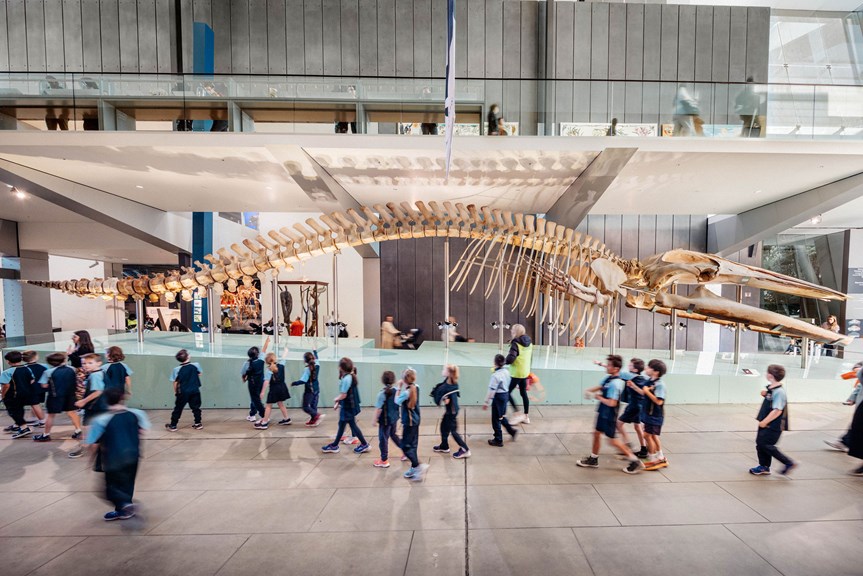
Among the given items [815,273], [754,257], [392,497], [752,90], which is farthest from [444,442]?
[815,273]

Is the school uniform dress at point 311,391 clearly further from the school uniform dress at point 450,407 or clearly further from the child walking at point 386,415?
the school uniform dress at point 450,407

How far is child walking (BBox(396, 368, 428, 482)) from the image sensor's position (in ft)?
13.3

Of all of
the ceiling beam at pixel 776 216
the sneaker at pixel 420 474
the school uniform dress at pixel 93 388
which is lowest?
the sneaker at pixel 420 474

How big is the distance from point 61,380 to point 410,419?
481cm

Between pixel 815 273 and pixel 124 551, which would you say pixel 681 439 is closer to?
pixel 124 551

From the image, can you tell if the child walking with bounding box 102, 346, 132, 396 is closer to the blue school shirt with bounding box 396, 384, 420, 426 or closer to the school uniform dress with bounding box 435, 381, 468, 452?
the blue school shirt with bounding box 396, 384, 420, 426

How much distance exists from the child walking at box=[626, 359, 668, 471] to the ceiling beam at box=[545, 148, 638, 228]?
12.2ft

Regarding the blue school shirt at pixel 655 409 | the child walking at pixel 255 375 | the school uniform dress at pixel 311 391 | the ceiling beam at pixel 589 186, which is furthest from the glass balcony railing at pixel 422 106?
the blue school shirt at pixel 655 409

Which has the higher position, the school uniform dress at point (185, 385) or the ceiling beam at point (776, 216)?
the ceiling beam at point (776, 216)

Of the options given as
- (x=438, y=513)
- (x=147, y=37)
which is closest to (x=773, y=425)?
(x=438, y=513)

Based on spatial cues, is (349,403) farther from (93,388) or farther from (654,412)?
(654,412)

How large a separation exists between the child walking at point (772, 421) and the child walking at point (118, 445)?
590 centimetres

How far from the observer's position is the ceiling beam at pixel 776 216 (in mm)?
7746

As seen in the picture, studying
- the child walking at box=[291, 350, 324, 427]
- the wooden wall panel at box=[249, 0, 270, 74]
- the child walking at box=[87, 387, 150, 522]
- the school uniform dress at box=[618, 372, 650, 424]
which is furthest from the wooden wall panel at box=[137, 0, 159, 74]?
the school uniform dress at box=[618, 372, 650, 424]
